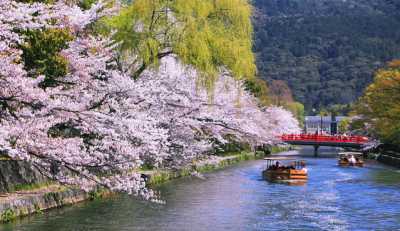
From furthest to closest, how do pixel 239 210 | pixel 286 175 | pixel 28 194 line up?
pixel 286 175, pixel 239 210, pixel 28 194

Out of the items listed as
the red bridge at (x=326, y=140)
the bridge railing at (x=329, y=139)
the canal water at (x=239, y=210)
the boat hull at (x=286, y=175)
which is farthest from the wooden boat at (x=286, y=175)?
the bridge railing at (x=329, y=139)

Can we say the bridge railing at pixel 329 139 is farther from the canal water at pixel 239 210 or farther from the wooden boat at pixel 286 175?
the canal water at pixel 239 210

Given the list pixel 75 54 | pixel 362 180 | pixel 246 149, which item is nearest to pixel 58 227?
pixel 75 54

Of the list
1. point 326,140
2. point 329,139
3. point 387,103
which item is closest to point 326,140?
point 326,140

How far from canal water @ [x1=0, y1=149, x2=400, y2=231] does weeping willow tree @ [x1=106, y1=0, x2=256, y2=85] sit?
20.1 ft

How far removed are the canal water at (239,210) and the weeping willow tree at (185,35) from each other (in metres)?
6.12

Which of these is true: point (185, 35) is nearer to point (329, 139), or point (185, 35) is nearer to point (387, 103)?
point (387, 103)

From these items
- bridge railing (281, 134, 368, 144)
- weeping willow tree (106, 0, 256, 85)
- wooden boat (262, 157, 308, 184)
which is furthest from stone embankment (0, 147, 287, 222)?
bridge railing (281, 134, 368, 144)

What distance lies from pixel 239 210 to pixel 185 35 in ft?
28.7

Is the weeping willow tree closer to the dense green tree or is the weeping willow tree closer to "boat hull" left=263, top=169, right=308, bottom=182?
"boat hull" left=263, top=169, right=308, bottom=182

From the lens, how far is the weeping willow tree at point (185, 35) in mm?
31750

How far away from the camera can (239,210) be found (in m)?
27.6

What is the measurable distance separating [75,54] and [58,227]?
6.09 meters

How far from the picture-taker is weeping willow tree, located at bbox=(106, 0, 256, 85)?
31.8 meters
